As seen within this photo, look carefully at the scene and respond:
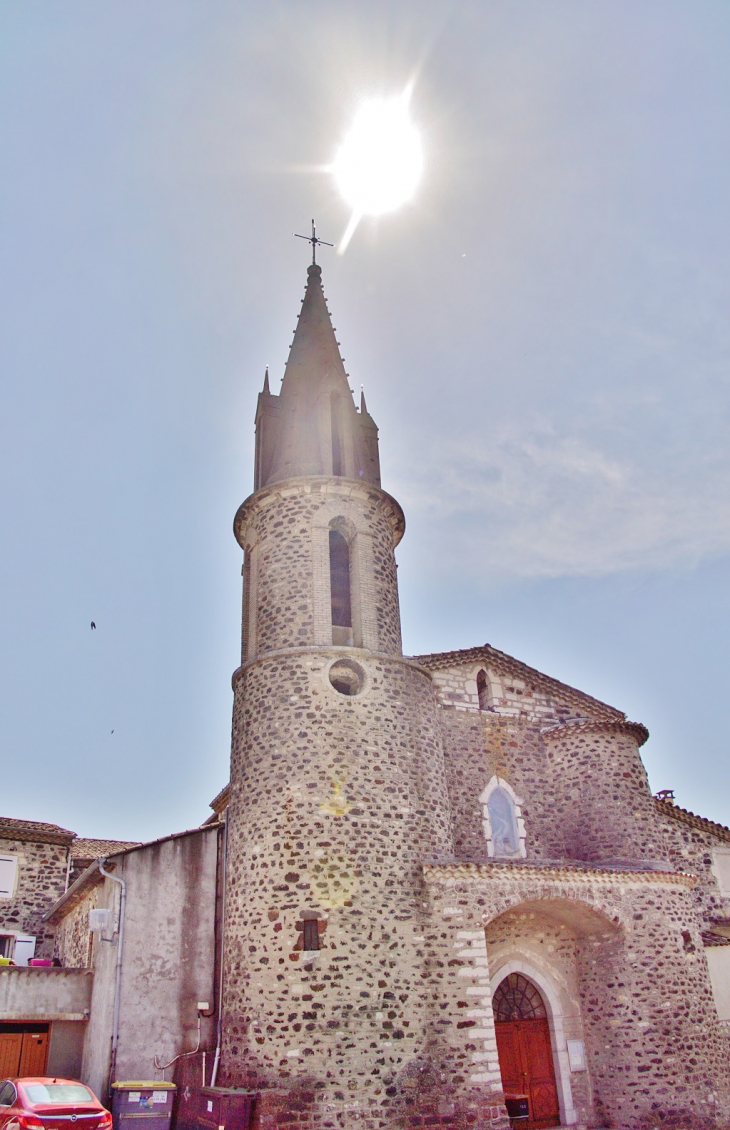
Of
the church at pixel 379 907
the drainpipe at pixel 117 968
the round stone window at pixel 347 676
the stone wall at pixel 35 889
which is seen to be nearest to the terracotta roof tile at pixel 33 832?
the stone wall at pixel 35 889

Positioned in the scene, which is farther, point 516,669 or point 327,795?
point 516,669

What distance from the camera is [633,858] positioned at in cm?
1839

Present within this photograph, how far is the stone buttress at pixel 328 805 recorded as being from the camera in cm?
1419

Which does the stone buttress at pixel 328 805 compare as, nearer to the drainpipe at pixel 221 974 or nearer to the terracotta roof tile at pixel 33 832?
the drainpipe at pixel 221 974

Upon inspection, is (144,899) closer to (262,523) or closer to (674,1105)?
(262,523)

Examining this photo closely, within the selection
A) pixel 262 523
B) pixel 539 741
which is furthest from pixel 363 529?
pixel 539 741

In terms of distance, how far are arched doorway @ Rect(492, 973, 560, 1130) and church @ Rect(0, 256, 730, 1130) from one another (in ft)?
0.14

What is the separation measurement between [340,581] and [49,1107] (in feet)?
37.7

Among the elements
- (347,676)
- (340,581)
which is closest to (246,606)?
(340,581)

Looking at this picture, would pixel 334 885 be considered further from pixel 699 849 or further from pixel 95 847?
pixel 95 847

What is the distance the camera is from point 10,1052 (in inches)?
688

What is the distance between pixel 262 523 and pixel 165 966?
379 inches

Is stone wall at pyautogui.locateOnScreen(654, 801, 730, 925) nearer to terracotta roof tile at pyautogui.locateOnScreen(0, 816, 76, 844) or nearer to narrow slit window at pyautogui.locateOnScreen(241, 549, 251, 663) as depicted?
narrow slit window at pyautogui.locateOnScreen(241, 549, 251, 663)

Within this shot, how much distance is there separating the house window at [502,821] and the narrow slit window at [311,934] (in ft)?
16.6
